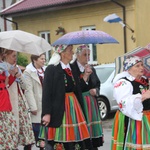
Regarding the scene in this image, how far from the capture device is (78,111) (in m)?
5.84

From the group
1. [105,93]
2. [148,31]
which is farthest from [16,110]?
[148,31]

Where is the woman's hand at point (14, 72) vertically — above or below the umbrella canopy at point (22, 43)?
below

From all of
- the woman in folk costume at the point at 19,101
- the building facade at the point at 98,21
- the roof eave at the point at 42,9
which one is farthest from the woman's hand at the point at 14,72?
the roof eave at the point at 42,9

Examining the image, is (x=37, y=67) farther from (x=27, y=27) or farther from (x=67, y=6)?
(x=27, y=27)

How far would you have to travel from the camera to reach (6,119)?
584 cm

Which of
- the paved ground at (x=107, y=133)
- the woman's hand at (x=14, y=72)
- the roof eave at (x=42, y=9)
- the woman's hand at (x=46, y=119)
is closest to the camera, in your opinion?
the woman's hand at (x=46, y=119)

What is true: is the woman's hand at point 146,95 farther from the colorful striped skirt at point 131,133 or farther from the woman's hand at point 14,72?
the woman's hand at point 14,72

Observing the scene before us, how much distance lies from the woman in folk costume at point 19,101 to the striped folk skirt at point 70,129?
1.63 ft

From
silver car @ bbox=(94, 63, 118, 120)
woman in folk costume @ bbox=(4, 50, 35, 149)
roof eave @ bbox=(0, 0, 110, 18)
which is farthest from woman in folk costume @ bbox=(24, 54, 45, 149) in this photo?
roof eave @ bbox=(0, 0, 110, 18)

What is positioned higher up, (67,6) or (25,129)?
(67,6)

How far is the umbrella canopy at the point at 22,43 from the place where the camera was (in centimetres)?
558

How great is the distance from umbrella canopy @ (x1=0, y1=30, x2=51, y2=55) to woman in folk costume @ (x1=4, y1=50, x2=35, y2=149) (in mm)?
393

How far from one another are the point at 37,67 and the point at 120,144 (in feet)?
7.76

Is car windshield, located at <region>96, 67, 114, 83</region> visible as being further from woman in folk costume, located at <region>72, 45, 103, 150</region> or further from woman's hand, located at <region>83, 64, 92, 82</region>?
woman's hand, located at <region>83, 64, 92, 82</region>
